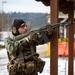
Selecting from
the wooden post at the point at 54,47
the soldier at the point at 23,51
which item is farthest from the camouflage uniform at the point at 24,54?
the wooden post at the point at 54,47

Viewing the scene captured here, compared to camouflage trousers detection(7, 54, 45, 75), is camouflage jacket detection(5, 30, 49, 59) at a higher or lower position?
higher

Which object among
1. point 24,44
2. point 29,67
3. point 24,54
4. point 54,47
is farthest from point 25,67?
point 54,47

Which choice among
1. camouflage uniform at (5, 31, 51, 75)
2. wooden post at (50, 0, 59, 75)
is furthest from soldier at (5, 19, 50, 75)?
wooden post at (50, 0, 59, 75)

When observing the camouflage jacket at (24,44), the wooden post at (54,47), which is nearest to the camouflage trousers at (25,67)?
the camouflage jacket at (24,44)

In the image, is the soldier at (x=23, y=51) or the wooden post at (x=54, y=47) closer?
the soldier at (x=23, y=51)

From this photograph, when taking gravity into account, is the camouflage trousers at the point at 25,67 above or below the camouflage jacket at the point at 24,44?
below

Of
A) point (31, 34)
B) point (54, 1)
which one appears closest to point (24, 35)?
point (31, 34)

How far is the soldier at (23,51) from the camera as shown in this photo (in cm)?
477

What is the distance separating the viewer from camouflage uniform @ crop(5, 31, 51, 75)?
4.76 meters

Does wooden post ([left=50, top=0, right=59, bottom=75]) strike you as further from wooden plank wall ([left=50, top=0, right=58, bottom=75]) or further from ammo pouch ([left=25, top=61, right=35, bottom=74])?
ammo pouch ([left=25, top=61, right=35, bottom=74])

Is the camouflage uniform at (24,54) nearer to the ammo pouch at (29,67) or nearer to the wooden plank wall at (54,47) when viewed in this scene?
the ammo pouch at (29,67)

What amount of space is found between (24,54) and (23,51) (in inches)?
2.1

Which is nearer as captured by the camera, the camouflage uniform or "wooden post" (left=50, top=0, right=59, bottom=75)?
the camouflage uniform

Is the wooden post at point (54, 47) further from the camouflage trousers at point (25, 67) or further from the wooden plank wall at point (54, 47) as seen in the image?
the camouflage trousers at point (25, 67)
